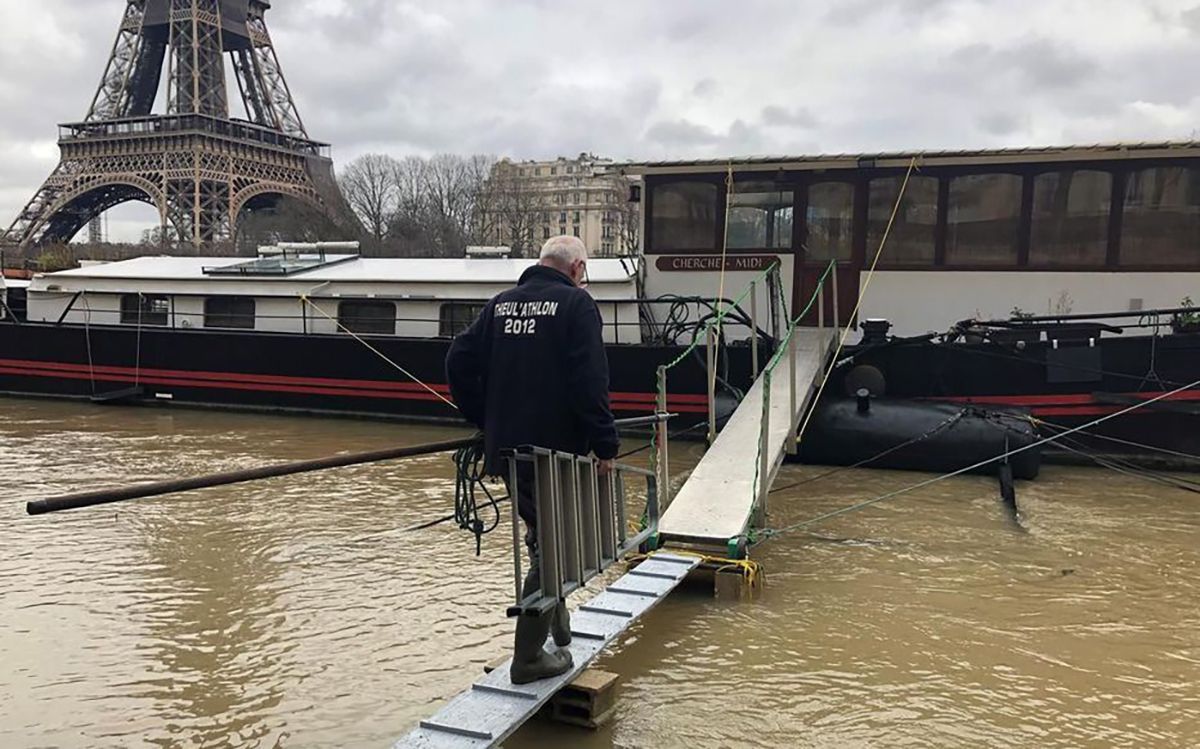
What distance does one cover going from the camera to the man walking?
3576 millimetres

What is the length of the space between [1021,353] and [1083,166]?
2.39 m

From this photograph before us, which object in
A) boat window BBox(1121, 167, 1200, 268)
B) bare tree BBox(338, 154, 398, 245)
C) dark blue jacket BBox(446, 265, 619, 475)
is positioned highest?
bare tree BBox(338, 154, 398, 245)

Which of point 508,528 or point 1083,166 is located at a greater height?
point 1083,166

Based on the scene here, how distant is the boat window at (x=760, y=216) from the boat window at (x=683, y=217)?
11.0 inches

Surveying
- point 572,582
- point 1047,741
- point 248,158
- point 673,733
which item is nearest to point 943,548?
point 1047,741

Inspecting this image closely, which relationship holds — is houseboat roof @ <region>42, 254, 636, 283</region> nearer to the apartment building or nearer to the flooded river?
the flooded river

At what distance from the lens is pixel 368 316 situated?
13.2m

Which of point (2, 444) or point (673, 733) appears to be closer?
point (673, 733)

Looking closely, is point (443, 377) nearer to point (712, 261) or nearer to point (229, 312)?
point (712, 261)

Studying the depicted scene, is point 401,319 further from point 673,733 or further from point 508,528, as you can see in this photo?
point 673,733

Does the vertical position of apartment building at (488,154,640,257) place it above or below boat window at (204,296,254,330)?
above

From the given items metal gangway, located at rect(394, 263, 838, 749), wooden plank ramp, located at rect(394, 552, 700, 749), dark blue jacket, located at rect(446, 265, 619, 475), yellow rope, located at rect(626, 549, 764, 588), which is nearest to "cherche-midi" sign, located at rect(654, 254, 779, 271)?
metal gangway, located at rect(394, 263, 838, 749)

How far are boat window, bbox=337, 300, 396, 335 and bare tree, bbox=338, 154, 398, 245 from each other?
4009cm

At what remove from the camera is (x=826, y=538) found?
7211mm
